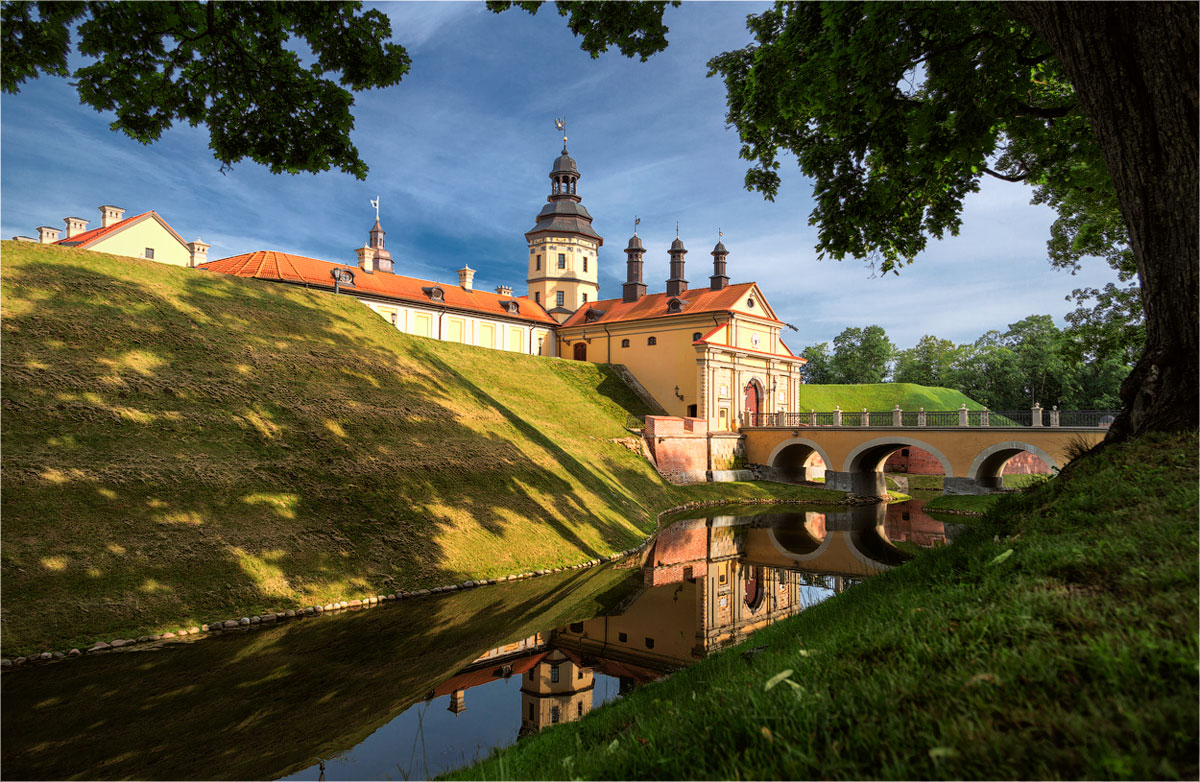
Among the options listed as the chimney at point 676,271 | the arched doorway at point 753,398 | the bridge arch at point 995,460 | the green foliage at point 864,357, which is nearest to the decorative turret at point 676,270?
the chimney at point 676,271

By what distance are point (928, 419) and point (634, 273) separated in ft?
91.0

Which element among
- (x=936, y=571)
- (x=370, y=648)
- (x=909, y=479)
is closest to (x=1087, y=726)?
(x=936, y=571)

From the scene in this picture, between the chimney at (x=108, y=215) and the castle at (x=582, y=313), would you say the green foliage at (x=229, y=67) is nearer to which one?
the castle at (x=582, y=313)

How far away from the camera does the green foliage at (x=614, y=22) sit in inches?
295

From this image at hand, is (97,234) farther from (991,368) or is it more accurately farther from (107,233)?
(991,368)

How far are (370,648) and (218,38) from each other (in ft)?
32.2

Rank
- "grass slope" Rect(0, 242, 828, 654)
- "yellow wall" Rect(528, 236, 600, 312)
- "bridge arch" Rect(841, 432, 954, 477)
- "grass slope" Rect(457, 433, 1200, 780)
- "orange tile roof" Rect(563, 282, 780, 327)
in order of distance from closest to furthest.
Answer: "grass slope" Rect(457, 433, 1200, 780)
"grass slope" Rect(0, 242, 828, 654)
"bridge arch" Rect(841, 432, 954, 477)
"orange tile roof" Rect(563, 282, 780, 327)
"yellow wall" Rect(528, 236, 600, 312)

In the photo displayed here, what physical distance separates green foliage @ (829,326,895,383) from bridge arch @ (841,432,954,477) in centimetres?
3552

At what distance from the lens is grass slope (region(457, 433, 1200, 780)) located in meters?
2.27

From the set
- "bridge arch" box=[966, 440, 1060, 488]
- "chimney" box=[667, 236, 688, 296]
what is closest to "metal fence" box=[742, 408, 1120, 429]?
"bridge arch" box=[966, 440, 1060, 488]

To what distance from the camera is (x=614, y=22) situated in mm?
7707

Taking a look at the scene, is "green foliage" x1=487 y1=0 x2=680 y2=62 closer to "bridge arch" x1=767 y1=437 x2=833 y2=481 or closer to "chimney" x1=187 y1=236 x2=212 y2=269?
"bridge arch" x1=767 y1=437 x2=833 y2=481

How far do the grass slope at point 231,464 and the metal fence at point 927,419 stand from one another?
20.6m

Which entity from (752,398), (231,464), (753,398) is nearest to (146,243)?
(231,464)
